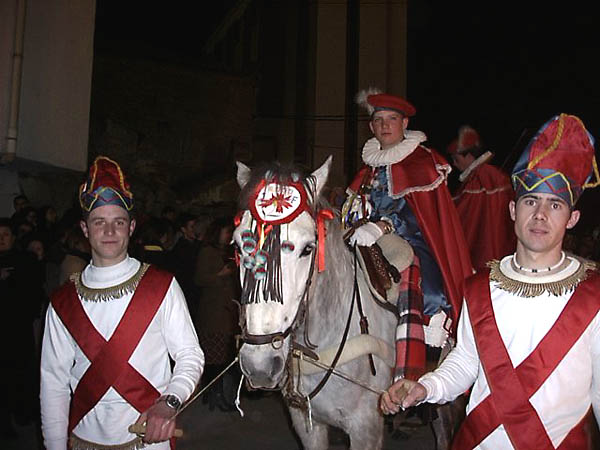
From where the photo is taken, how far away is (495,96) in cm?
1392

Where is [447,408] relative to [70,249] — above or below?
below

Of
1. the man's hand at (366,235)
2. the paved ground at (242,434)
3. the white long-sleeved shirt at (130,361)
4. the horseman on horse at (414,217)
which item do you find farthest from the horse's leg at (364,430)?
the paved ground at (242,434)

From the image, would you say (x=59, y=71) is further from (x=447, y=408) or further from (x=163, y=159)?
(x=163, y=159)

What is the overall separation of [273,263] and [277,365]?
0.45 meters

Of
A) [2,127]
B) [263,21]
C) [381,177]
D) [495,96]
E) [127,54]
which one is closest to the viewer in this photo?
[381,177]

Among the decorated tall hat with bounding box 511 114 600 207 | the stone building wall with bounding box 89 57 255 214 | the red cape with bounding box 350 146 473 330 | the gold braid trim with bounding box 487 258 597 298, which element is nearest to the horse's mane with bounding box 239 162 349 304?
the red cape with bounding box 350 146 473 330

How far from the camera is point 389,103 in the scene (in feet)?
12.1

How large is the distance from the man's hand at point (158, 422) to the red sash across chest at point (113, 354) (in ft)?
0.89

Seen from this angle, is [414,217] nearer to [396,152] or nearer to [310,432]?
[396,152]

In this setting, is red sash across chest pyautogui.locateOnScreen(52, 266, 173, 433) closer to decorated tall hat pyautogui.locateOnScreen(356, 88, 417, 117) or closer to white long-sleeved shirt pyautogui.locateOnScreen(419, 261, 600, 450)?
white long-sleeved shirt pyautogui.locateOnScreen(419, 261, 600, 450)

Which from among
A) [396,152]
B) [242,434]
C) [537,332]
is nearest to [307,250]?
[537,332]

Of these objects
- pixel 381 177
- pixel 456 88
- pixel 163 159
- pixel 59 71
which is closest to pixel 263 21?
pixel 163 159

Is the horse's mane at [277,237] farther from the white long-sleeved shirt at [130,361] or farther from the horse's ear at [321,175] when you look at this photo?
the white long-sleeved shirt at [130,361]

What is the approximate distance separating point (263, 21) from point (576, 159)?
24.0 m
